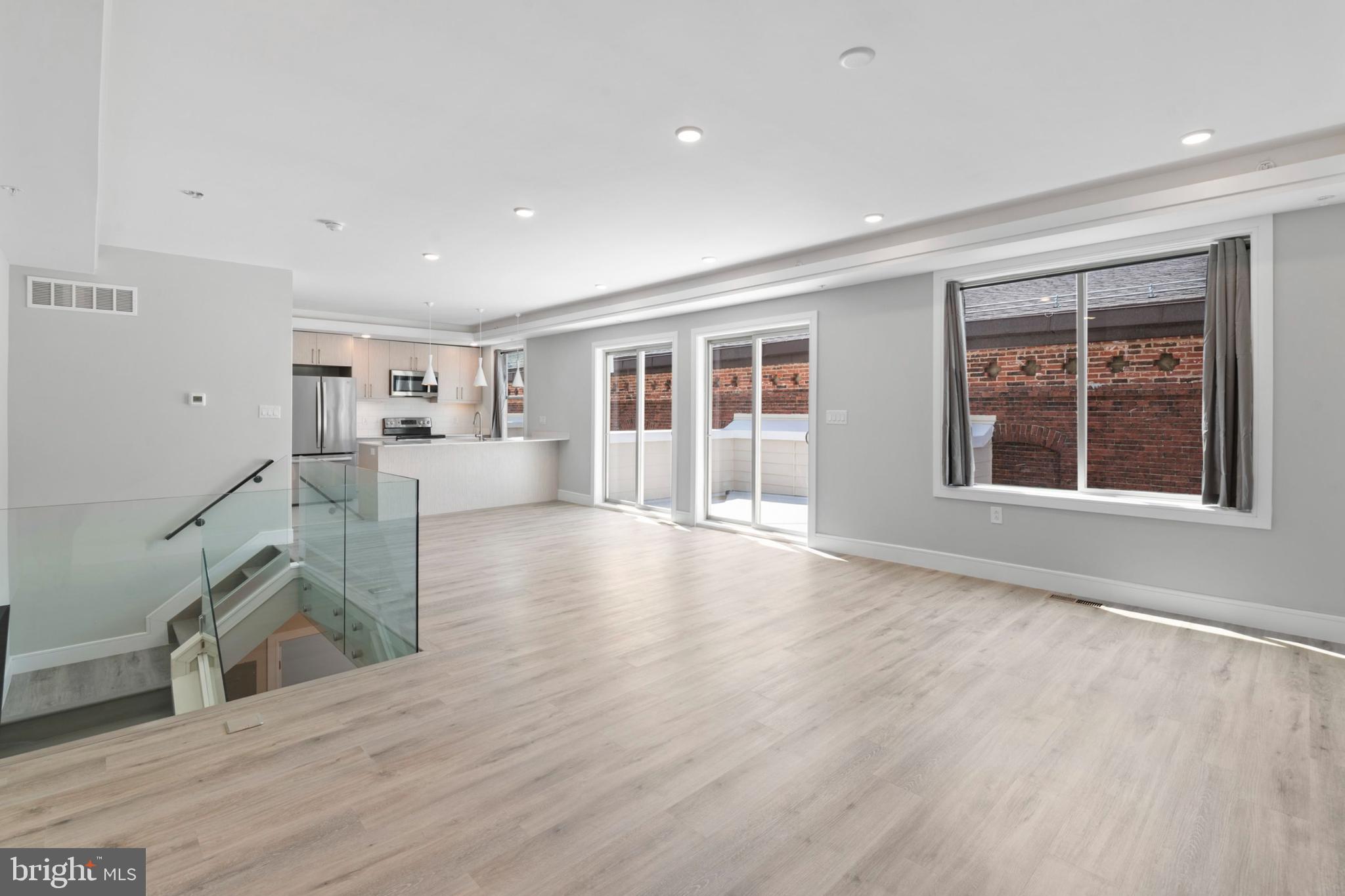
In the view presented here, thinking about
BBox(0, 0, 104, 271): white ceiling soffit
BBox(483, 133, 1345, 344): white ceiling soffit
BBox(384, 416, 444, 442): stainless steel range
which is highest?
BBox(483, 133, 1345, 344): white ceiling soffit

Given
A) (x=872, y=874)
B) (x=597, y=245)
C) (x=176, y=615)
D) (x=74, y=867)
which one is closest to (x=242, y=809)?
(x=74, y=867)

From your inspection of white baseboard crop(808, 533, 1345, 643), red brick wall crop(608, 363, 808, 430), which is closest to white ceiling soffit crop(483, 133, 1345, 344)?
red brick wall crop(608, 363, 808, 430)

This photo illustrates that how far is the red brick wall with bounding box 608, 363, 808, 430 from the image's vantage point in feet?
20.8

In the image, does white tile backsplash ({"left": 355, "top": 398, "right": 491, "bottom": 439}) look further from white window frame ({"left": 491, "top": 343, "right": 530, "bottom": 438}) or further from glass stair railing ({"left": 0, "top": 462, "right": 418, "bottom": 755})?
glass stair railing ({"left": 0, "top": 462, "right": 418, "bottom": 755})

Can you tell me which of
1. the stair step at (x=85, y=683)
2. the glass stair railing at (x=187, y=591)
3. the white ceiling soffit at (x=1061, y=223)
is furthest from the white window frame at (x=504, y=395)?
the stair step at (x=85, y=683)

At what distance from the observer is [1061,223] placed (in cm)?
398

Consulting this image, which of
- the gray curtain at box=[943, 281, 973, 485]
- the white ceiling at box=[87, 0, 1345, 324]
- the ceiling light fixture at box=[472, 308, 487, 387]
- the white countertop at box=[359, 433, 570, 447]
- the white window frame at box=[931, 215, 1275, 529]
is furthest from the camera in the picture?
the ceiling light fixture at box=[472, 308, 487, 387]

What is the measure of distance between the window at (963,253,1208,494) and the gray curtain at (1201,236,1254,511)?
0.66ft

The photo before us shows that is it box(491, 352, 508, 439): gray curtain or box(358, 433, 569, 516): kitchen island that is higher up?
box(491, 352, 508, 439): gray curtain

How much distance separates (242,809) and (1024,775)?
266cm

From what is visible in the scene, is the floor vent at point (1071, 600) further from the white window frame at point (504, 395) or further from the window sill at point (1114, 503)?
the white window frame at point (504, 395)

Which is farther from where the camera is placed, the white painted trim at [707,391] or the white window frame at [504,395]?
the white window frame at [504,395]

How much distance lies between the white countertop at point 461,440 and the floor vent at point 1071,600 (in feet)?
20.4

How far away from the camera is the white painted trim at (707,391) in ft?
19.7
